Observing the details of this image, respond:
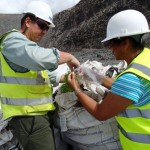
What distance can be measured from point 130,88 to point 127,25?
0.46 metres

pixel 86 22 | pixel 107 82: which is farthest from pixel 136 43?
pixel 86 22

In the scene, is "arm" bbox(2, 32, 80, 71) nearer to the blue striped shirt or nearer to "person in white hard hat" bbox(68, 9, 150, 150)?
"person in white hard hat" bbox(68, 9, 150, 150)

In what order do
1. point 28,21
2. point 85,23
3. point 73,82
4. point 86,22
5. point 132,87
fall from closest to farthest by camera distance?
point 132,87 → point 73,82 → point 28,21 → point 85,23 → point 86,22

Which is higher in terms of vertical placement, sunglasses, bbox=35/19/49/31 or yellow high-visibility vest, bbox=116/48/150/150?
sunglasses, bbox=35/19/49/31

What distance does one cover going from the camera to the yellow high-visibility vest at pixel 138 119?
226 centimetres

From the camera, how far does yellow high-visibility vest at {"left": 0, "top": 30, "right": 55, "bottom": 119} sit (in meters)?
2.79

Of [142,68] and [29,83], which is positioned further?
[29,83]

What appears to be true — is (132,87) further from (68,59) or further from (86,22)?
(86,22)

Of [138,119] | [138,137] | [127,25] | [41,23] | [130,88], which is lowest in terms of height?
[138,137]

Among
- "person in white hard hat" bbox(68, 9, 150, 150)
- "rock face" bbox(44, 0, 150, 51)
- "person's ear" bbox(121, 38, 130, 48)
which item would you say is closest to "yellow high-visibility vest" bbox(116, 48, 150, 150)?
"person in white hard hat" bbox(68, 9, 150, 150)

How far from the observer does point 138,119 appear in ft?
7.73

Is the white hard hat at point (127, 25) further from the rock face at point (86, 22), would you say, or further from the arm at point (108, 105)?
the rock face at point (86, 22)

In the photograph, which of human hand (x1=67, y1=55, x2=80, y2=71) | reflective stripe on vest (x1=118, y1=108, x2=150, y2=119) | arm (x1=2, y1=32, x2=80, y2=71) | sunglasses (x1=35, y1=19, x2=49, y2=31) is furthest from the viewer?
human hand (x1=67, y1=55, x2=80, y2=71)

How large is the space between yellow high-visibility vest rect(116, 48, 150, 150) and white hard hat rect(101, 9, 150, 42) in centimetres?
15
